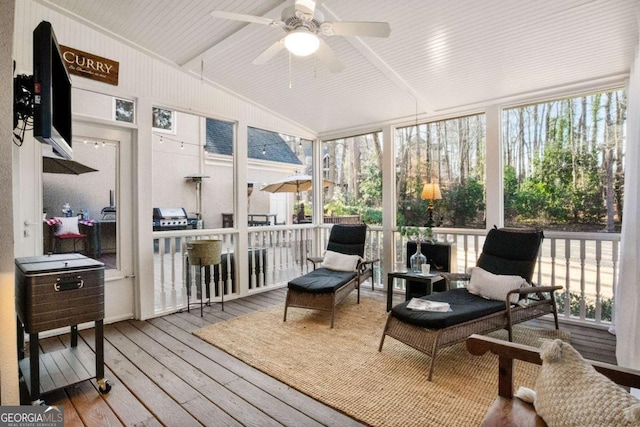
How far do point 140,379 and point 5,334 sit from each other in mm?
1556

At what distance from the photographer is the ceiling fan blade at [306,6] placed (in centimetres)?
211

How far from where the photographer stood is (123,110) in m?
3.60

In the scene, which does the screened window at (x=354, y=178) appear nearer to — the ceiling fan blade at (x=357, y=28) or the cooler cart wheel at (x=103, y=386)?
the ceiling fan blade at (x=357, y=28)

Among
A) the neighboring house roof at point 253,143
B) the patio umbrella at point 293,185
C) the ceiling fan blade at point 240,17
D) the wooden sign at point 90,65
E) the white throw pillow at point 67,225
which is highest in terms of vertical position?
the wooden sign at point 90,65

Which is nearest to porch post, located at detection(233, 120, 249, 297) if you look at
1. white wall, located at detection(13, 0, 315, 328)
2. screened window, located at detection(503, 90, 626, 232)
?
white wall, located at detection(13, 0, 315, 328)

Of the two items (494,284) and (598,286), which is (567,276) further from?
(494,284)

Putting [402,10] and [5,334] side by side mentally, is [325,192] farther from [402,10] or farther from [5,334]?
[5,334]

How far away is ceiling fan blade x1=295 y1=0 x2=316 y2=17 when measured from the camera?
2.11 meters

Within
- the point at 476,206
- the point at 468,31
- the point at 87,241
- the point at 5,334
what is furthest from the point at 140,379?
the point at 476,206

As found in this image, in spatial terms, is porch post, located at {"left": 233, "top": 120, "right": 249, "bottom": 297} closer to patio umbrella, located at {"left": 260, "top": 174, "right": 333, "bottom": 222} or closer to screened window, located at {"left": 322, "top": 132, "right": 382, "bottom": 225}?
patio umbrella, located at {"left": 260, "top": 174, "right": 333, "bottom": 222}

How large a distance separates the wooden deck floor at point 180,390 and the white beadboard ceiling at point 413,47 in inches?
104

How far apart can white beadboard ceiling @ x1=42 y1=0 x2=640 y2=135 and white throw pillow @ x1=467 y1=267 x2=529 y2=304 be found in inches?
80.1

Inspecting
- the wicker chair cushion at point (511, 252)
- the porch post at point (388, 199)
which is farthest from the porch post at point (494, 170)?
the porch post at point (388, 199)

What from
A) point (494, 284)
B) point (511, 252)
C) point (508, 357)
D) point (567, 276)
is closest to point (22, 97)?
point (508, 357)
